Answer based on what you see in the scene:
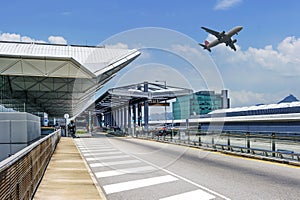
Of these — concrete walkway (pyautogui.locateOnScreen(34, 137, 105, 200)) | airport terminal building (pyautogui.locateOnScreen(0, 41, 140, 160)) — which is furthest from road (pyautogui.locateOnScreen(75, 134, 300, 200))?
airport terminal building (pyautogui.locateOnScreen(0, 41, 140, 160))

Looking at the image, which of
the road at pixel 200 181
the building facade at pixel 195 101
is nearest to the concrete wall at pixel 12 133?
the road at pixel 200 181

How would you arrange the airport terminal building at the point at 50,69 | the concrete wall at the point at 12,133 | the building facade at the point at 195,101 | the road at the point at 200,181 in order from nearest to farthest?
the road at the point at 200,181
the concrete wall at the point at 12,133
the airport terminal building at the point at 50,69
the building facade at the point at 195,101

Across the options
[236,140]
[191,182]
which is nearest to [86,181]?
[191,182]

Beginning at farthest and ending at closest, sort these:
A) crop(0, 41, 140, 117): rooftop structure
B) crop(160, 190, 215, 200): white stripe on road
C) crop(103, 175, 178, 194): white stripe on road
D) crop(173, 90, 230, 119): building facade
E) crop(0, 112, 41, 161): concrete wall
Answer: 1. crop(173, 90, 230, 119): building facade
2. crop(0, 41, 140, 117): rooftop structure
3. crop(0, 112, 41, 161): concrete wall
4. crop(103, 175, 178, 194): white stripe on road
5. crop(160, 190, 215, 200): white stripe on road

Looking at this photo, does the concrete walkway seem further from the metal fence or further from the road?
the metal fence

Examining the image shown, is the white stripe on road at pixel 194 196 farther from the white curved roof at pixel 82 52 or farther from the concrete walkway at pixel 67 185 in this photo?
the white curved roof at pixel 82 52

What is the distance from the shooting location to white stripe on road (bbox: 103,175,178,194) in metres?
10.6

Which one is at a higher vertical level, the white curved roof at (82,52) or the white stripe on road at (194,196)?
the white curved roof at (82,52)

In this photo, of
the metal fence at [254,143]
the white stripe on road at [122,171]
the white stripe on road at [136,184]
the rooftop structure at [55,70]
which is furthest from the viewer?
the rooftop structure at [55,70]

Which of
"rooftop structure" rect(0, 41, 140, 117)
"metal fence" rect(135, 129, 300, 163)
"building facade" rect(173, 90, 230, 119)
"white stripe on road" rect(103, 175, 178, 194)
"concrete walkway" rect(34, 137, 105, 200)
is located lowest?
"white stripe on road" rect(103, 175, 178, 194)

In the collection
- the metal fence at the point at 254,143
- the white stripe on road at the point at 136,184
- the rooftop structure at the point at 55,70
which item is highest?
the rooftop structure at the point at 55,70

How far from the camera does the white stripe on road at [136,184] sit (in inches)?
416

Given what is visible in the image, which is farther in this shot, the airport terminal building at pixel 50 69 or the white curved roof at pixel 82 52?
the white curved roof at pixel 82 52

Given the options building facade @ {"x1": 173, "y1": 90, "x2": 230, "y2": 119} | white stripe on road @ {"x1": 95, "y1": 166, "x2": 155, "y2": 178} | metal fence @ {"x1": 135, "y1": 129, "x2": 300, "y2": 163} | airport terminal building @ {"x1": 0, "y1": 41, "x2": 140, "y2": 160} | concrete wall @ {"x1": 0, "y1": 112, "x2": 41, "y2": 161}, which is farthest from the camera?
building facade @ {"x1": 173, "y1": 90, "x2": 230, "y2": 119}
